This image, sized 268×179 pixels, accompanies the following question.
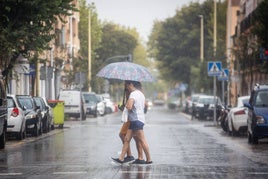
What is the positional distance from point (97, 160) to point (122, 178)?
175 inches

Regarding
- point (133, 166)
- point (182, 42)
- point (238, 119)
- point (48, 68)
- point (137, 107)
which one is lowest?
point (133, 166)

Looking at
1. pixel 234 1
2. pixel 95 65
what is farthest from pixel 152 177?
pixel 234 1

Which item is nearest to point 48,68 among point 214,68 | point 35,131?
point 214,68

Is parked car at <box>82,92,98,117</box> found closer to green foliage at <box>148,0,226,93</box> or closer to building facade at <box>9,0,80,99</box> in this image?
building facade at <box>9,0,80,99</box>

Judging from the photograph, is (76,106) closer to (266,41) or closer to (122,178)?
(266,41)

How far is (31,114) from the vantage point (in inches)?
1244

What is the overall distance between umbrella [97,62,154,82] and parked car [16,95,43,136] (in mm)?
11978

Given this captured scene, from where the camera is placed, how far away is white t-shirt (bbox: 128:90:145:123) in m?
18.7

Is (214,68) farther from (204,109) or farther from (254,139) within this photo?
(254,139)

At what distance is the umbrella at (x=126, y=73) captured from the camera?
19.0 m

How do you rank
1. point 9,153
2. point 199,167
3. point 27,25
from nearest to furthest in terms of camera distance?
1. point 199,167
2. point 9,153
3. point 27,25

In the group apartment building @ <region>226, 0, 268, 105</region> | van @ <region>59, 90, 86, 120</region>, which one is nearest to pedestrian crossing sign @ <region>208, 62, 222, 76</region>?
apartment building @ <region>226, 0, 268, 105</region>

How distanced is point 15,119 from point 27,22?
372cm

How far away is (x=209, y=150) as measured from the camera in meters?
23.9
